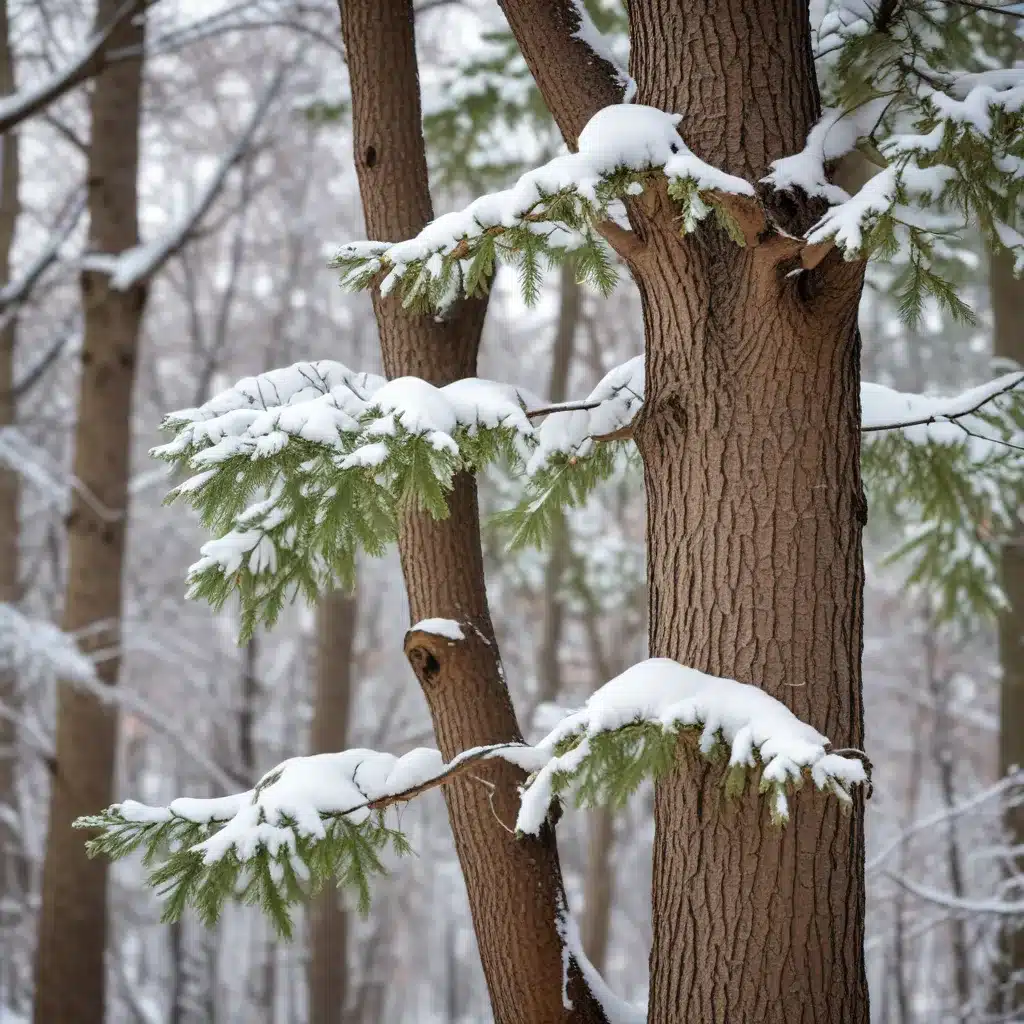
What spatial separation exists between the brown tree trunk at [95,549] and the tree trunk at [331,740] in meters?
2.42

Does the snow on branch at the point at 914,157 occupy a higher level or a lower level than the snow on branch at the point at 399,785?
higher

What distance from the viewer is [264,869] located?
2.31 meters

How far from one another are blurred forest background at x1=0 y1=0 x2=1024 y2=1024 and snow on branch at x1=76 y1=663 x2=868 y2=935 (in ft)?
5.25

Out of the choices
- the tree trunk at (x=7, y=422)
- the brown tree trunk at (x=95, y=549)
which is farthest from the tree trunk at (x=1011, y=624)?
the tree trunk at (x=7, y=422)

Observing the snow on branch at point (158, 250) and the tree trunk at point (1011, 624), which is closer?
the snow on branch at point (158, 250)

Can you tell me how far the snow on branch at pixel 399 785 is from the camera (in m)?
2.12

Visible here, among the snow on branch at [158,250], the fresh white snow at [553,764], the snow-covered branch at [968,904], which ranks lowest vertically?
the snow-covered branch at [968,904]

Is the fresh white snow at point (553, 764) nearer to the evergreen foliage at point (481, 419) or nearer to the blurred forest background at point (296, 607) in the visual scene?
the evergreen foliage at point (481, 419)

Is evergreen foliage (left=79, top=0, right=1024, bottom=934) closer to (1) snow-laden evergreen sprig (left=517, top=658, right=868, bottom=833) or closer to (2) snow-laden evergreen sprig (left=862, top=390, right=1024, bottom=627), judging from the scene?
(1) snow-laden evergreen sprig (left=517, top=658, right=868, bottom=833)

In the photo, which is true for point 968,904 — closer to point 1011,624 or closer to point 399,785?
point 1011,624

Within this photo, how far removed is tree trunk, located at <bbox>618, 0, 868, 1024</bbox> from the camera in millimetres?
2365

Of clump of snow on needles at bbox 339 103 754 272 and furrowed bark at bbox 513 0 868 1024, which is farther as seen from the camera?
furrowed bark at bbox 513 0 868 1024

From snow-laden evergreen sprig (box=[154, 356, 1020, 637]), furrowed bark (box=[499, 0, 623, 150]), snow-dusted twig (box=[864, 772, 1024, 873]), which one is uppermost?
furrowed bark (box=[499, 0, 623, 150])

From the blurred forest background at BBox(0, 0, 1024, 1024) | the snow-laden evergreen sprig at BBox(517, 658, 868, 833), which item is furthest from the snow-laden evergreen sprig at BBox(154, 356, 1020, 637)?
the blurred forest background at BBox(0, 0, 1024, 1024)
